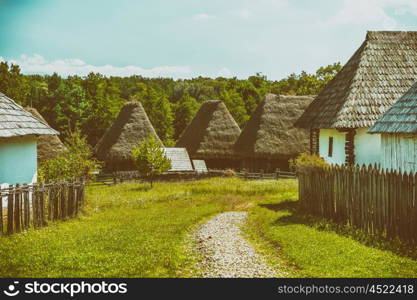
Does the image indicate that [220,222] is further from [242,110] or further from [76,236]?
[242,110]

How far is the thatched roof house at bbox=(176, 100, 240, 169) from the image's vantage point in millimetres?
38688

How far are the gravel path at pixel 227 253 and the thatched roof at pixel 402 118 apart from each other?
18.3ft

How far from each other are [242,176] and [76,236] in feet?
69.7

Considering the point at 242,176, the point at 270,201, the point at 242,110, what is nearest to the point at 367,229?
the point at 270,201

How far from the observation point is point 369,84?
2091cm

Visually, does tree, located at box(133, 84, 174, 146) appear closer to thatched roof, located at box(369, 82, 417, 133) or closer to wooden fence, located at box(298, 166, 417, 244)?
thatched roof, located at box(369, 82, 417, 133)

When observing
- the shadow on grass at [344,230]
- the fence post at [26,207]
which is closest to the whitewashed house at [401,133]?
the shadow on grass at [344,230]

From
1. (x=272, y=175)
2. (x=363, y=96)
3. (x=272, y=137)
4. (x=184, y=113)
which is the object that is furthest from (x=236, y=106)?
(x=363, y=96)

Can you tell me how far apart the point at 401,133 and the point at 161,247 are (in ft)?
30.7

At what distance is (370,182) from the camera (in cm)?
1143

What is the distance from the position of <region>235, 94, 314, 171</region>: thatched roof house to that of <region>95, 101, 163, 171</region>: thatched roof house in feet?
26.0

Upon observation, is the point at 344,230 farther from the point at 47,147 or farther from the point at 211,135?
the point at 211,135

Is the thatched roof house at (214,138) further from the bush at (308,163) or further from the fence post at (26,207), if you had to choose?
the fence post at (26,207)

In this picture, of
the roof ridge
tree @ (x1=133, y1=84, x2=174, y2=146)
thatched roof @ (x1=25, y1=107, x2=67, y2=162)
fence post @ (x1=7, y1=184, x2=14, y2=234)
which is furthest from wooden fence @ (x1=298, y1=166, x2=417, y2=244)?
tree @ (x1=133, y1=84, x2=174, y2=146)
